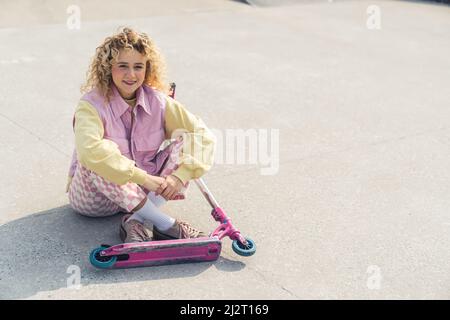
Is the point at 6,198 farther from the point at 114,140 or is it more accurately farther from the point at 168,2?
the point at 168,2

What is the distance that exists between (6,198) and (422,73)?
4.46m

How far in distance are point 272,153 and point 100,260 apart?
186 cm

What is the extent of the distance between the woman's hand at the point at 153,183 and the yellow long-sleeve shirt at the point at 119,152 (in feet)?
0.09

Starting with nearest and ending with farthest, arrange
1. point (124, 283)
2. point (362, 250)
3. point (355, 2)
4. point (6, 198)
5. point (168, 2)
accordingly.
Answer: point (124, 283) → point (362, 250) → point (6, 198) → point (168, 2) → point (355, 2)

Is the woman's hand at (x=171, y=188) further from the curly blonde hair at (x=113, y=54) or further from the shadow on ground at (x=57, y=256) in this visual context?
the curly blonde hair at (x=113, y=54)

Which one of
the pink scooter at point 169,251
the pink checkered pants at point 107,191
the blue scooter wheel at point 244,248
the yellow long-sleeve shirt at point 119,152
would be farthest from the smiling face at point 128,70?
the blue scooter wheel at point 244,248

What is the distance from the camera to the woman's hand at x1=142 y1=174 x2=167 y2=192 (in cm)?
313

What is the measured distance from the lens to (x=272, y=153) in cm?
464

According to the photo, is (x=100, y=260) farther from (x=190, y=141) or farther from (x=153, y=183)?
(x=190, y=141)

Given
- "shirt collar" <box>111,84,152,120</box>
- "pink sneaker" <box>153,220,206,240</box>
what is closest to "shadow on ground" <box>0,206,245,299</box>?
"pink sneaker" <box>153,220,206,240</box>

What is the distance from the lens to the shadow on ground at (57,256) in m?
2.99

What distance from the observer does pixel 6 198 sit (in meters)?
3.76

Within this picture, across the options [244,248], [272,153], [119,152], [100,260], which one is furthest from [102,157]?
[272,153]
